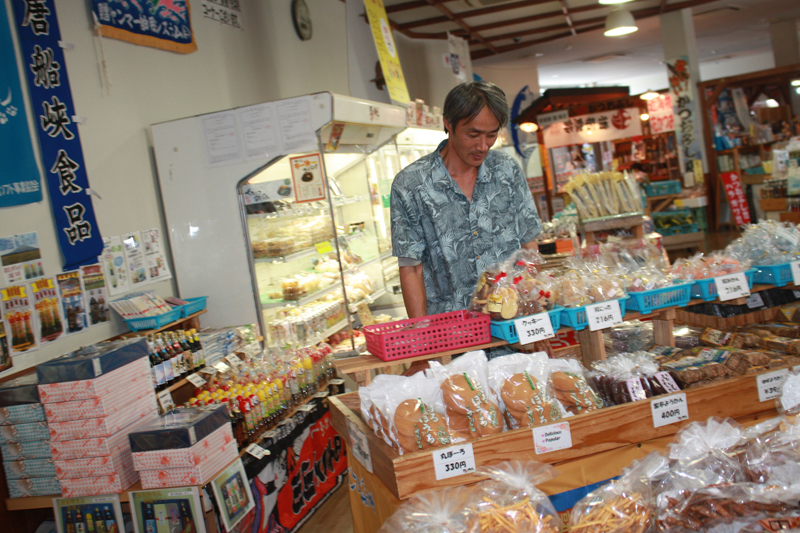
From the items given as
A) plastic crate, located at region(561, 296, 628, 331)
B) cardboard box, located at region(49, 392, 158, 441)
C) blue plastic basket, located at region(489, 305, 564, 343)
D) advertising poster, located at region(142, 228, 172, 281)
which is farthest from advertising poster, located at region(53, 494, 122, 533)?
plastic crate, located at region(561, 296, 628, 331)

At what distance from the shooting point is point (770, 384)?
1903 mm

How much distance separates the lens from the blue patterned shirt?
2.47 m

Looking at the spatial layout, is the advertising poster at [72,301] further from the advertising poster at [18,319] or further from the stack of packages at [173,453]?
the stack of packages at [173,453]

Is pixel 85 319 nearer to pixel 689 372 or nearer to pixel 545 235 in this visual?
pixel 689 372

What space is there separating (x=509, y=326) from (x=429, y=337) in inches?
10.8

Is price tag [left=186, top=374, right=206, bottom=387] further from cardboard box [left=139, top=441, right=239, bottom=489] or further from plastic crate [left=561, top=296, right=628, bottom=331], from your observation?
plastic crate [left=561, top=296, right=628, bottom=331]

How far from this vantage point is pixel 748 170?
12.2 metres

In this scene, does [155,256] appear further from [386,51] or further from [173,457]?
[386,51]

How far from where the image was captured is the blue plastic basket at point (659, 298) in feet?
7.25

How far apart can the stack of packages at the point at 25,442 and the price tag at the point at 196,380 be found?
0.78 metres

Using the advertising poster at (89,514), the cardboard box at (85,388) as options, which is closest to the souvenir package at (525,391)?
the cardboard box at (85,388)

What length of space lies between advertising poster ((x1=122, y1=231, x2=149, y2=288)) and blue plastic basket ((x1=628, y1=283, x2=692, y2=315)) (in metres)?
2.84

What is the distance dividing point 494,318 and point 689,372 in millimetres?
637

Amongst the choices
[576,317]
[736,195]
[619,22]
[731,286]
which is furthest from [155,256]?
[736,195]
